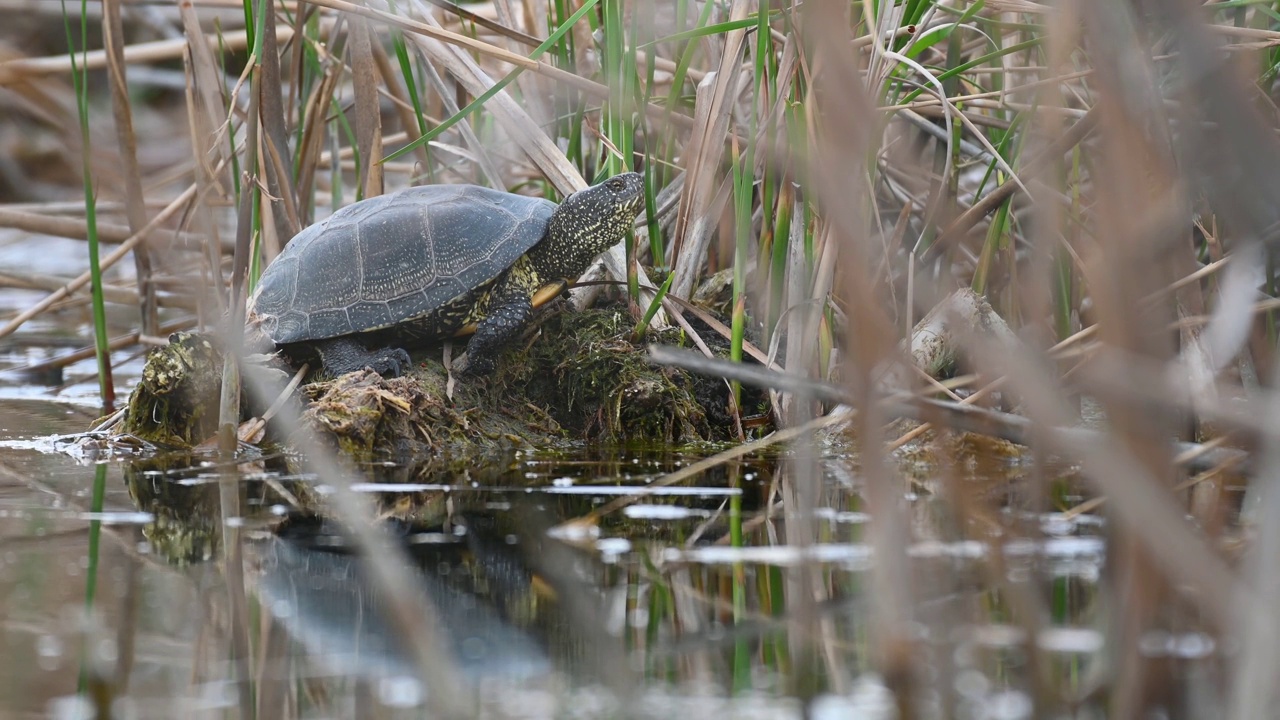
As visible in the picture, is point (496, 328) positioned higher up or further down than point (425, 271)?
further down

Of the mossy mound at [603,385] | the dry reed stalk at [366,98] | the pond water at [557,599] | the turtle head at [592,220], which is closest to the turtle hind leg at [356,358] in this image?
the mossy mound at [603,385]

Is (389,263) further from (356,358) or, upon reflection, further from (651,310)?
(651,310)

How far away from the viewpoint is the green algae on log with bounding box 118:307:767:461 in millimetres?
3600

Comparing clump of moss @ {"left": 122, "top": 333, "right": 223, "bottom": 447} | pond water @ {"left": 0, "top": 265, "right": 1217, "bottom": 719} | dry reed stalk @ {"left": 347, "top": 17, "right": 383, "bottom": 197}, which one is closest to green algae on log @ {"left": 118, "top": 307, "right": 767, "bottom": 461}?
clump of moss @ {"left": 122, "top": 333, "right": 223, "bottom": 447}

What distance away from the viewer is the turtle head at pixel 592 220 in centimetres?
381

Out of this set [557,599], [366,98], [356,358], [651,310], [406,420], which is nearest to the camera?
[557,599]

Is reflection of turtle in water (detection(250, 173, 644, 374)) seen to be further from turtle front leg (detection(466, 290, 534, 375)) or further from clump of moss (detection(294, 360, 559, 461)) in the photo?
clump of moss (detection(294, 360, 559, 461))

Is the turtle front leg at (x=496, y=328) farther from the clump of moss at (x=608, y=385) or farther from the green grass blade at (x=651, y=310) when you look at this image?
the green grass blade at (x=651, y=310)

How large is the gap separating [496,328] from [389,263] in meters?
0.41

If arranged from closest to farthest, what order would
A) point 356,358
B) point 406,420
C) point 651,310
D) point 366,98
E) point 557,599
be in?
point 557,599 < point 406,420 < point 651,310 < point 356,358 < point 366,98

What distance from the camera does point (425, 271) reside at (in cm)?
379

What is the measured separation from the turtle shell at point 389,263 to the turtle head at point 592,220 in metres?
0.07

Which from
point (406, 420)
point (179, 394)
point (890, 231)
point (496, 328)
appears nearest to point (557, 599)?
point (406, 420)

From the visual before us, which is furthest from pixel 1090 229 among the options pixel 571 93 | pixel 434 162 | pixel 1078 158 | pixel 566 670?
pixel 566 670
